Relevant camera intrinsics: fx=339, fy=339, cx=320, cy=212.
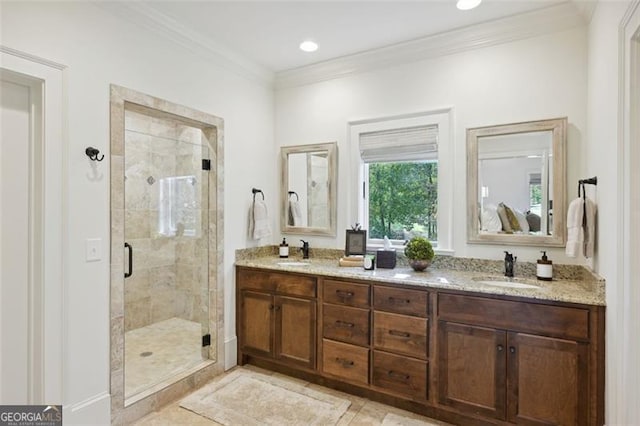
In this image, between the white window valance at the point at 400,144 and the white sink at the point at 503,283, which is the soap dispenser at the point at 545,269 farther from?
the white window valance at the point at 400,144

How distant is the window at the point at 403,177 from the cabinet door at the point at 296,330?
900mm

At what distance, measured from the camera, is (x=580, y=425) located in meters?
1.94

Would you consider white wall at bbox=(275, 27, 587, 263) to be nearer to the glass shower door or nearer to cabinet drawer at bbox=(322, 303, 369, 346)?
cabinet drawer at bbox=(322, 303, 369, 346)

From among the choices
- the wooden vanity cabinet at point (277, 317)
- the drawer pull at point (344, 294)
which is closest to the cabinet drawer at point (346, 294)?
the drawer pull at point (344, 294)

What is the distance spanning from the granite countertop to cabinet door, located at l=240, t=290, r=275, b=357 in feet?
0.99

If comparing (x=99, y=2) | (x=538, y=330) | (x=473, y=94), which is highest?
(x=99, y=2)

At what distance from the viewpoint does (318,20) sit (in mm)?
Answer: 2553

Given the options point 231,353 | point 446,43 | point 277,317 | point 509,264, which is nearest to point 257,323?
point 277,317

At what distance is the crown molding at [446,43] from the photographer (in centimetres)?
243

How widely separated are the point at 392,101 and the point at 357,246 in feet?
4.47

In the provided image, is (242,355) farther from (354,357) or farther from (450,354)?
(450,354)

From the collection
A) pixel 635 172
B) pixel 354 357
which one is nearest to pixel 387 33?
pixel 635 172

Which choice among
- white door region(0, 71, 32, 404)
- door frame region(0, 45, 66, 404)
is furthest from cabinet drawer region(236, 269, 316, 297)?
white door region(0, 71, 32, 404)

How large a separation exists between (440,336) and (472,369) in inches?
10.6
